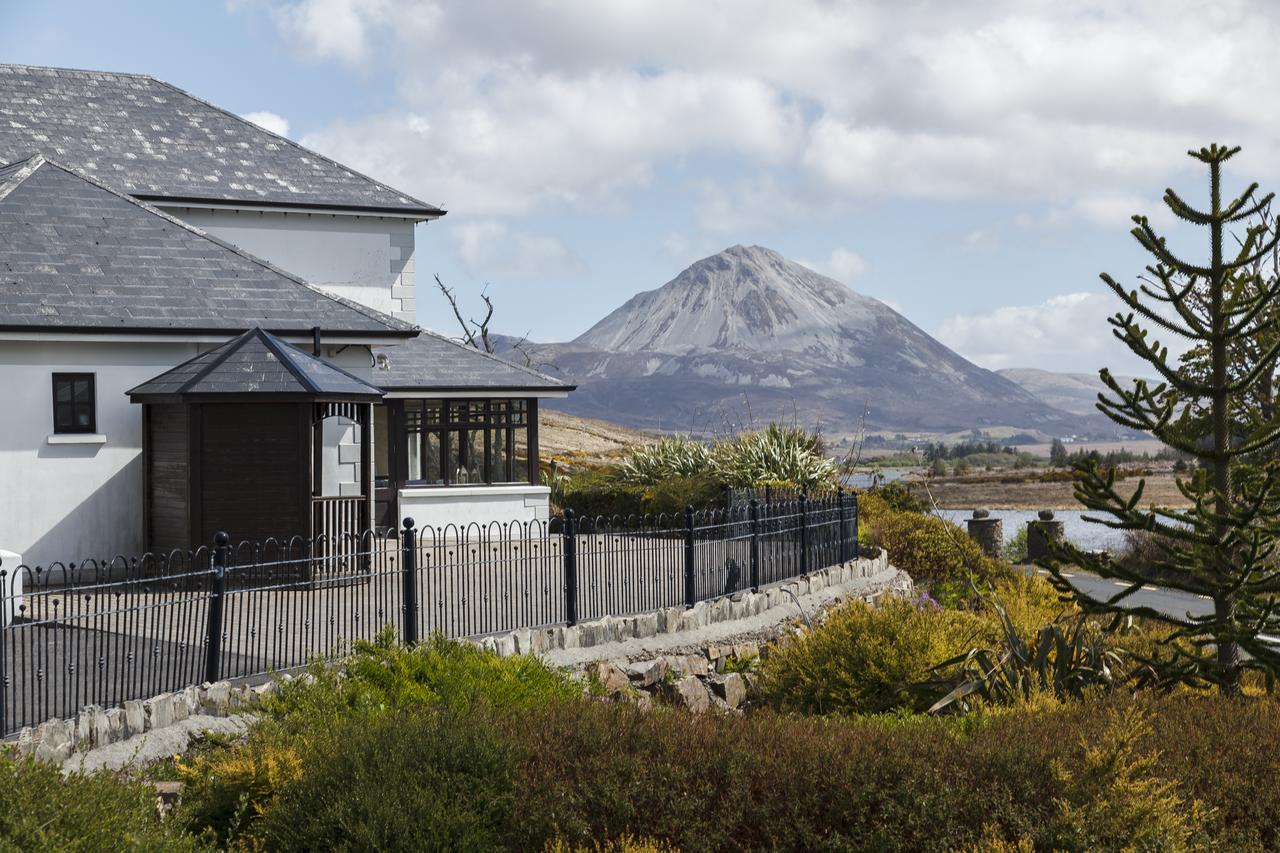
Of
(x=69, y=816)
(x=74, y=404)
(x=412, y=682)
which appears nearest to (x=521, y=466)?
(x=74, y=404)

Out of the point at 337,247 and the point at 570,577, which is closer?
the point at 570,577

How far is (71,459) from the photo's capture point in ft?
57.9

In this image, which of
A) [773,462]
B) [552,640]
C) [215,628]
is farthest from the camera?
[773,462]

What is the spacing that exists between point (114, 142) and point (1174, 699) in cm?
2139

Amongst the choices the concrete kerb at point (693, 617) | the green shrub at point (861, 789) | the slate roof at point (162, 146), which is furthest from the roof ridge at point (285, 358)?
the green shrub at point (861, 789)

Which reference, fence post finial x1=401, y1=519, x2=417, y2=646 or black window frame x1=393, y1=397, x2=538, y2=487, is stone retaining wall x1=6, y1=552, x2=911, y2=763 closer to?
fence post finial x1=401, y1=519, x2=417, y2=646

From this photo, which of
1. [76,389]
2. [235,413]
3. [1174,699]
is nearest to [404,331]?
[235,413]

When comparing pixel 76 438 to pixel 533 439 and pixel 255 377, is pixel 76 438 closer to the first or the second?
pixel 255 377

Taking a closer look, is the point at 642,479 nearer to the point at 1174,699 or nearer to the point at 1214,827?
the point at 1174,699

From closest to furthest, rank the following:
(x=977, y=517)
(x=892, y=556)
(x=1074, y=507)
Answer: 1. (x=892, y=556)
2. (x=977, y=517)
3. (x=1074, y=507)

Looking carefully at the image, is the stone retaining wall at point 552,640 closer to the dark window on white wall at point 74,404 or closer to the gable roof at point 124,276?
the gable roof at point 124,276

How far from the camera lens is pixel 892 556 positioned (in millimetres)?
23312

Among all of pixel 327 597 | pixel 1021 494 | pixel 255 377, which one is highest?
pixel 255 377

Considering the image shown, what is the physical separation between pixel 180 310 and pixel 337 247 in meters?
6.40
